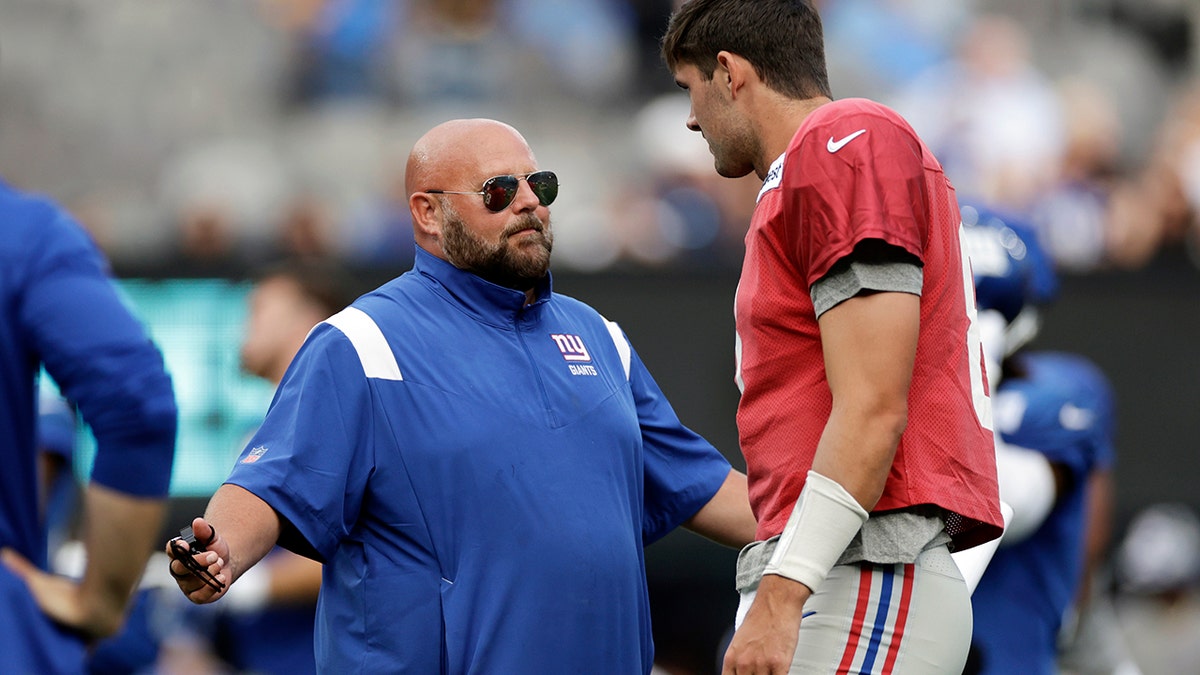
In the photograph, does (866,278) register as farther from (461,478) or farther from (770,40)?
(461,478)

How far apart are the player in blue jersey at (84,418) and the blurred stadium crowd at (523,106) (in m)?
5.72

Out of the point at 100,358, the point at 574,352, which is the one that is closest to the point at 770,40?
the point at 574,352

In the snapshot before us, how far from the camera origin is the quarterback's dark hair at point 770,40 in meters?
3.43

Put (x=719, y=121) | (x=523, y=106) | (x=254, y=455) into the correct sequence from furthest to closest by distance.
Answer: (x=523, y=106)
(x=254, y=455)
(x=719, y=121)

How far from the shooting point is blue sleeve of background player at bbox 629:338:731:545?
13.9ft

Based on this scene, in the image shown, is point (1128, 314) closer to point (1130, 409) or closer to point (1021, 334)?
point (1130, 409)

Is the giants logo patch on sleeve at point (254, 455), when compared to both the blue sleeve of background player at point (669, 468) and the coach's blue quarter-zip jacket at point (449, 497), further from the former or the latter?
the blue sleeve of background player at point (669, 468)

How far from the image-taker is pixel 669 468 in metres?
4.24

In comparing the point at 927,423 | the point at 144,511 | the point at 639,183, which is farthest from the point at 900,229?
the point at 639,183

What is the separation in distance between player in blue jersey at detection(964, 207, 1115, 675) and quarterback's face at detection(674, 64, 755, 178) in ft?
5.17

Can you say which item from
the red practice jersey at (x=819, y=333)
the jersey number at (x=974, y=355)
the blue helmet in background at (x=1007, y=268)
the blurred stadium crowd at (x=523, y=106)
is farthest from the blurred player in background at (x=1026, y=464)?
the blurred stadium crowd at (x=523, y=106)

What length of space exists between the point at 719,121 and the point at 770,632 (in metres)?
1.12

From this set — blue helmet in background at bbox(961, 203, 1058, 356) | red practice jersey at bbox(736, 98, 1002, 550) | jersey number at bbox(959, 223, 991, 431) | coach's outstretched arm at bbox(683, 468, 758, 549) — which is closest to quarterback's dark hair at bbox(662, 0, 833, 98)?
red practice jersey at bbox(736, 98, 1002, 550)

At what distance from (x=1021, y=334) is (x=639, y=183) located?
5.90m
